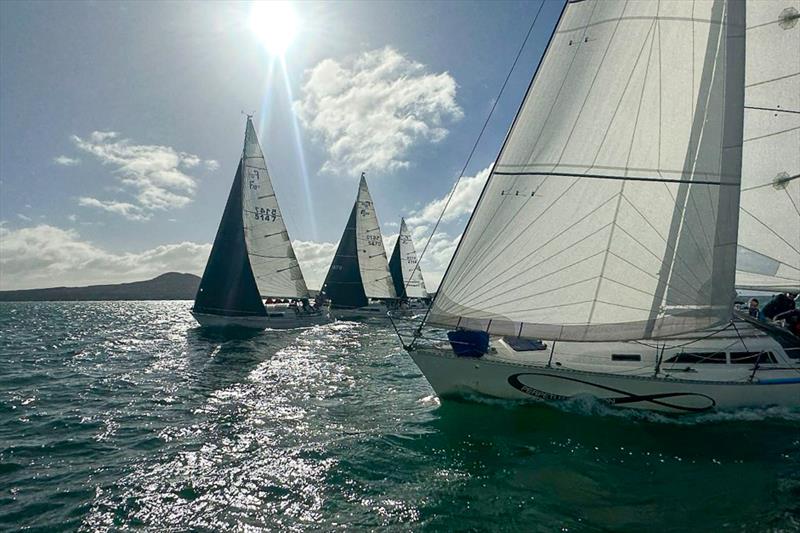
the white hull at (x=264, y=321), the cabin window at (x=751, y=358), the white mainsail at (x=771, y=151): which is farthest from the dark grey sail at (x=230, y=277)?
the white mainsail at (x=771, y=151)

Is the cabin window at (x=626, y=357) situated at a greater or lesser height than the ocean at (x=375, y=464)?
greater

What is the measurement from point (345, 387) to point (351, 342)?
14.2m

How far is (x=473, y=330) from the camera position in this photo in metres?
10.3

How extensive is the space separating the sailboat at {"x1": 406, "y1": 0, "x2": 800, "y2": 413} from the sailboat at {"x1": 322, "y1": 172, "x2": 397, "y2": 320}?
38.2 m

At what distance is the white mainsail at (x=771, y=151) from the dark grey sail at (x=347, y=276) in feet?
128

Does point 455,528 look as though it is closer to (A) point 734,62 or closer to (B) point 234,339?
(A) point 734,62

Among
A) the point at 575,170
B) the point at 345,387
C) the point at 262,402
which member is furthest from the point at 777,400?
the point at 262,402

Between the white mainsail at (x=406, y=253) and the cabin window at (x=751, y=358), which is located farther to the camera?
the white mainsail at (x=406, y=253)

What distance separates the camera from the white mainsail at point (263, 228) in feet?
115

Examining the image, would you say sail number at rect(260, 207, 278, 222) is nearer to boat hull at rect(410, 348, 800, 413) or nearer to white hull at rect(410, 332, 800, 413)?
white hull at rect(410, 332, 800, 413)

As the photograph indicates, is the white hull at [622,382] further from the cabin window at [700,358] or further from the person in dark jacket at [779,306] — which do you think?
the person in dark jacket at [779,306]

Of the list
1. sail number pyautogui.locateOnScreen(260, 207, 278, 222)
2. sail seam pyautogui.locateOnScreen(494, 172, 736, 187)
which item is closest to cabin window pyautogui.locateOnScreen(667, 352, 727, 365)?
sail seam pyautogui.locateOnScreen(494, 172, 736, 187)

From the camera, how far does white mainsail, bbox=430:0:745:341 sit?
9.45 m

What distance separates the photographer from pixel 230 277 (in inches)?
1318
